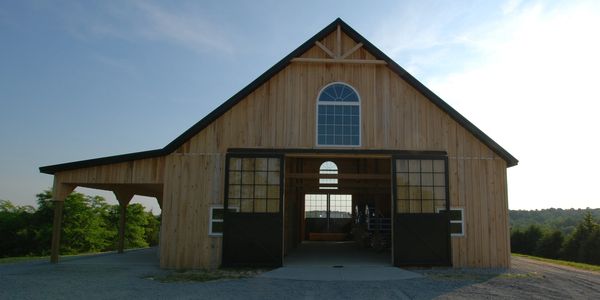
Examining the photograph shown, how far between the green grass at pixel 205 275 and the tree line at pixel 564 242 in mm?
19747

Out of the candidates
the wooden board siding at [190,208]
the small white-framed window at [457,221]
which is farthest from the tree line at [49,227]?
the small white-framed window at [457,221]

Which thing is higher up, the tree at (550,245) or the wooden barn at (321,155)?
the wooden barn at (321,155)

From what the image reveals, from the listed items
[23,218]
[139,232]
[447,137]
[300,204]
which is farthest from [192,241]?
[139,232]

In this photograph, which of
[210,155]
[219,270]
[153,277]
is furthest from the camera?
[210,155]

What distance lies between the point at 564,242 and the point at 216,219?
21.4m

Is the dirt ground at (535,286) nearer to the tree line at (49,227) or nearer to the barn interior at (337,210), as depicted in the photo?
the barn interior at (337,210)

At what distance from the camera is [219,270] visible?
451 inches

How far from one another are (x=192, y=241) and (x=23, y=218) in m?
23.2

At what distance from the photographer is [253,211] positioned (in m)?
12.0

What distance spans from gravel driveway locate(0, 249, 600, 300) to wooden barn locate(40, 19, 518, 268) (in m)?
1.17

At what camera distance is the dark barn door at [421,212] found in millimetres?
11992

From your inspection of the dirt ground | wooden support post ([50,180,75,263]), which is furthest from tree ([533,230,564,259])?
wooden support post ([50,180,75,263])

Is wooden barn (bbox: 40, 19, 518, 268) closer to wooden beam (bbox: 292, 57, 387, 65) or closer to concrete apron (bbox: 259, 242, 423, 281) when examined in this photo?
wooden beam (bbox: 292, 57, 387, 65)

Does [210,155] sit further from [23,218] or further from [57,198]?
[23,218]
